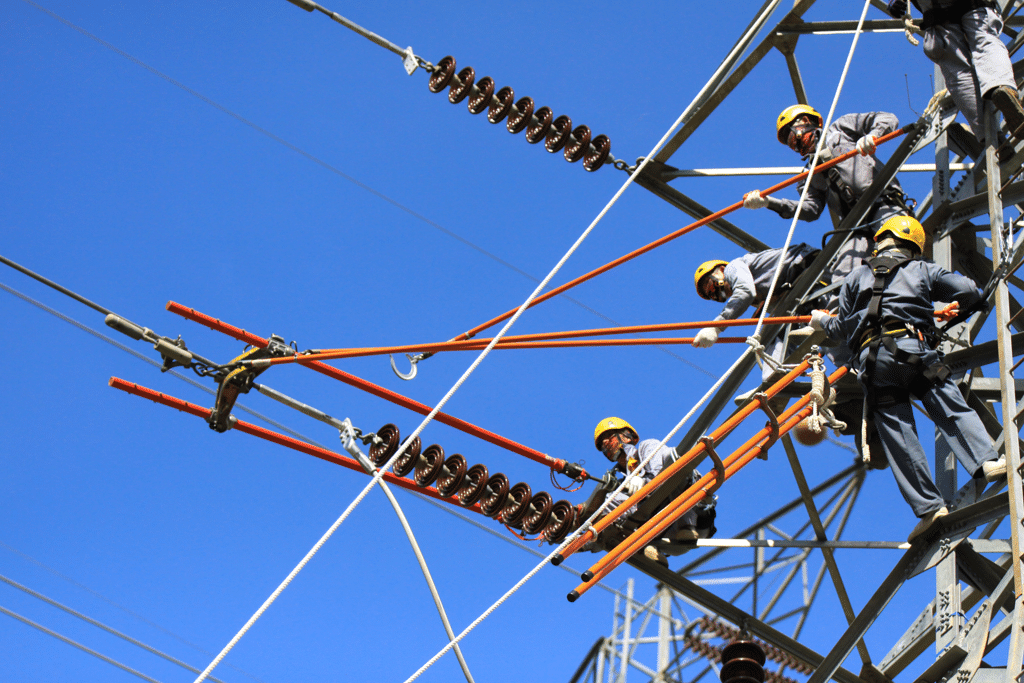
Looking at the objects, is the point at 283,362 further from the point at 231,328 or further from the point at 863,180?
the point at 863,180

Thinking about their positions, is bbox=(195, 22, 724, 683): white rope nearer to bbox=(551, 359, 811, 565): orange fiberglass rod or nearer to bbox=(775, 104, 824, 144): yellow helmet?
bbox=(551, 359, 811, 565): orange fiberglass rod

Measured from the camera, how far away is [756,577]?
42.1 feet

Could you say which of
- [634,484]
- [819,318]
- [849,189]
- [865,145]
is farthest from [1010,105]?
[634,484]

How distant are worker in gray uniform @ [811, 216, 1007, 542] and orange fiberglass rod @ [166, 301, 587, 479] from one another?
280 centimetres

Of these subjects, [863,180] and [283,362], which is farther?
[863,180]

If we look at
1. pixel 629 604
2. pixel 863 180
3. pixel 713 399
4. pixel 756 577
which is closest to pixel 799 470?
pixel 713 399

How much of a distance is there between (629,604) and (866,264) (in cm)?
958

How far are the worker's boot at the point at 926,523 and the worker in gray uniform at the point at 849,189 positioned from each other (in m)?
2.22

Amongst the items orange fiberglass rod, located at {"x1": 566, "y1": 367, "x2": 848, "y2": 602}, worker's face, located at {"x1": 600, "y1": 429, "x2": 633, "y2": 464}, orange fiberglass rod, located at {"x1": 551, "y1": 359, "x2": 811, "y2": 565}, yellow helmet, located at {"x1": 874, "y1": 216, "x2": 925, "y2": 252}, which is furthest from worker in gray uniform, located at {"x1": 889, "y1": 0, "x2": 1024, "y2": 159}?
worker's face, located at {"x1": 600, "y1": 429, "x2": 633, "y2": 464}

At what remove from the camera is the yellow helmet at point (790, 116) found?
1048 cm

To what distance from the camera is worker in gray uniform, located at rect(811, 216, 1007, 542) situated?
7.29 m

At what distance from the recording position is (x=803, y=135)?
1042 cm

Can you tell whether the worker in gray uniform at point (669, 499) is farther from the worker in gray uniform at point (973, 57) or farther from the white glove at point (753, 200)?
the worker in gray uniform at point (973, 57)

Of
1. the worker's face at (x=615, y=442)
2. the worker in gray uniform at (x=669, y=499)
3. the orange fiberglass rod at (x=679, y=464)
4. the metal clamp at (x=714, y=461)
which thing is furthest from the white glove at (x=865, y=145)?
the worker's face at (x=615, y=442)
